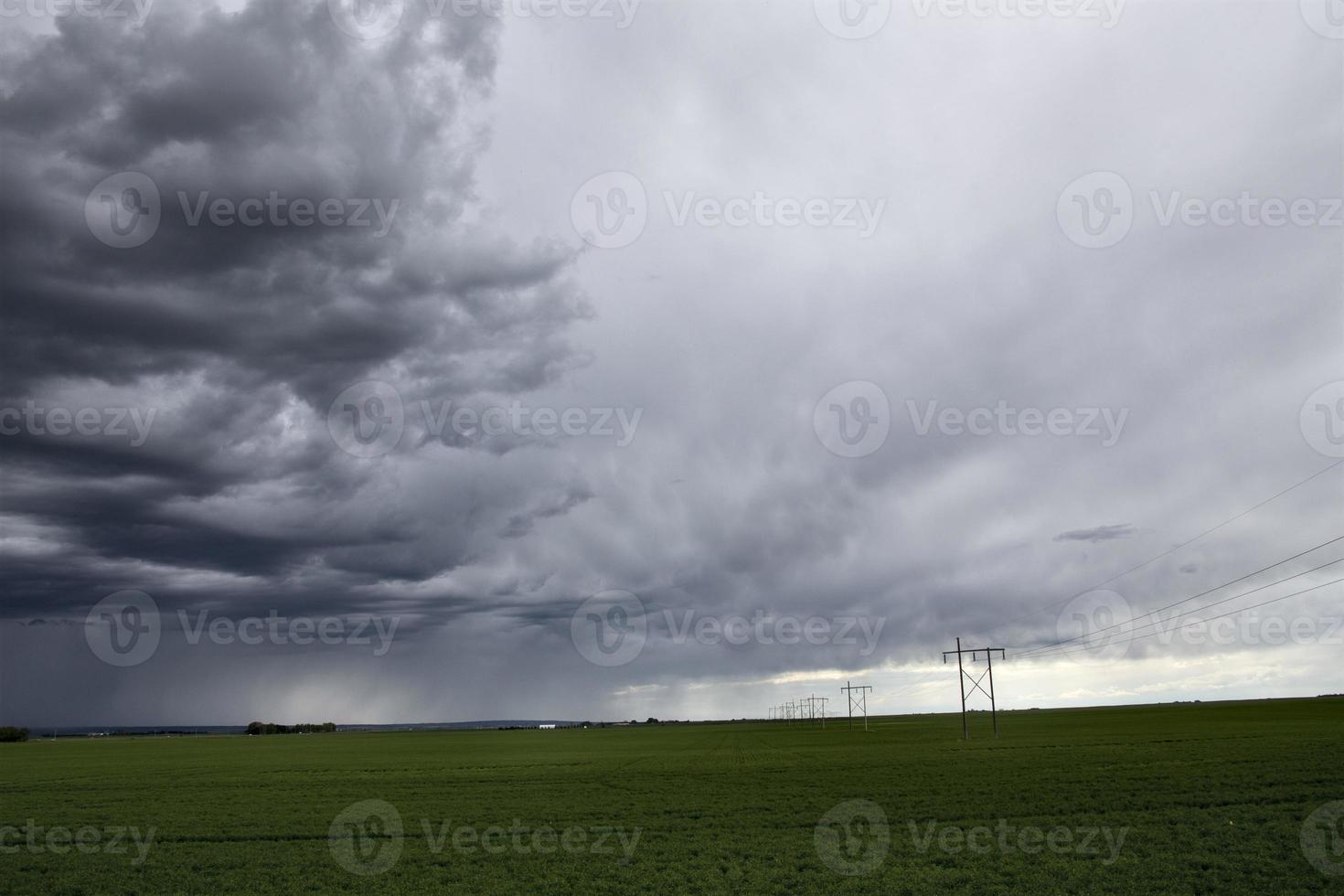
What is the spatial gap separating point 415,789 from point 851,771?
29.6m

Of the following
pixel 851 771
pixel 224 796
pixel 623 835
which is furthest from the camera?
pixel 851 771

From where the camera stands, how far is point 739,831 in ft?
112

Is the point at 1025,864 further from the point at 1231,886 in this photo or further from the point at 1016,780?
the point at 1016,780

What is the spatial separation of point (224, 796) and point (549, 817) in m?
26.6

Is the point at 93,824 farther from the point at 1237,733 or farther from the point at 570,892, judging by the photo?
the point at 1237,733

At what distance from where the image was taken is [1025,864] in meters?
26.2

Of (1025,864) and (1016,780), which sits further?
(1016,780)

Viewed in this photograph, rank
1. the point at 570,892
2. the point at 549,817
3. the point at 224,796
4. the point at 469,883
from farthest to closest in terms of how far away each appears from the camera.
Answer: the point at 224,796 → the point at 549,817 → the point at 469,883 → the point at 570,892

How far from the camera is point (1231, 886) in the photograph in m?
22.6

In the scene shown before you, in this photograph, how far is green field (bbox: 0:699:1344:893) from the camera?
25.7 metres

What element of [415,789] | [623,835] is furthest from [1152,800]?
[415,789]

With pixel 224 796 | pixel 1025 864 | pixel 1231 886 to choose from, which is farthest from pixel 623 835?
pixel 224 796

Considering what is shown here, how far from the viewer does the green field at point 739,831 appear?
25.7 m

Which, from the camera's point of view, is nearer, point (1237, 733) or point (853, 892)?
point (853, 892)
